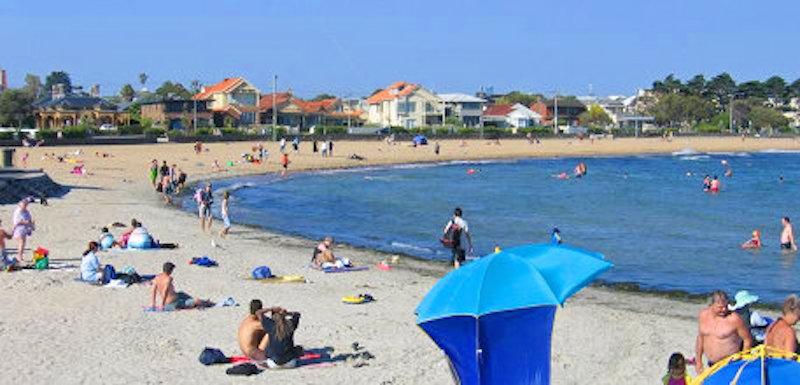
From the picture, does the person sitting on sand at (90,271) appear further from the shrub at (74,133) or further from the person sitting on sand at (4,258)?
the shrub at (74,133)

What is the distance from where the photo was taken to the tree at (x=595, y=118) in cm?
14800

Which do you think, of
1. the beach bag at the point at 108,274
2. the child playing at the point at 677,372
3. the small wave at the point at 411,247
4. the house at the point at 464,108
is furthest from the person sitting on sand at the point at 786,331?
the house at the point at 464,108

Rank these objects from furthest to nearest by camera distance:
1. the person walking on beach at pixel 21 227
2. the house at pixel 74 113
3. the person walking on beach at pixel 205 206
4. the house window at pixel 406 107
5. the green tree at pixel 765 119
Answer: the green tree at pixel 765 119 → the house window at pixel 406 107 → the house at pixel 74 113 → the person walking on beach at pixel 205 206 → the person walking on beach at pixel 21 227

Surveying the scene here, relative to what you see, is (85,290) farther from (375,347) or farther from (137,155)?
(137,155)

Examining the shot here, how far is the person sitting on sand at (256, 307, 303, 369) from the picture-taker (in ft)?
39.2

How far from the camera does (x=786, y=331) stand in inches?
349

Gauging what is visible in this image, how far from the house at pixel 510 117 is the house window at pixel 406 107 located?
48.2 ft

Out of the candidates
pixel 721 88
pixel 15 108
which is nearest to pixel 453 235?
pixel 15 108

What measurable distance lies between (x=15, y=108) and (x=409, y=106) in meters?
46.4

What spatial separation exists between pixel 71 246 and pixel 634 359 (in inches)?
566

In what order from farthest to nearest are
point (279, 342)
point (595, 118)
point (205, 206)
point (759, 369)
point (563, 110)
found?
point (563, 110) < point (595, 118) < point (205, 206) < point (279, 342) < point (759, 369)

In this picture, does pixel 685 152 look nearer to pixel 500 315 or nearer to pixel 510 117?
pixel 510 117

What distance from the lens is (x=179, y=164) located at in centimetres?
5809

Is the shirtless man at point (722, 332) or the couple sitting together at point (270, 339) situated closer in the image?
the shirtless man at point (722, 332)
